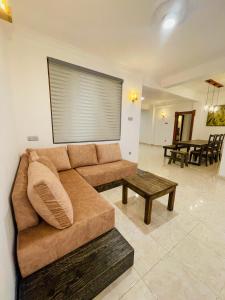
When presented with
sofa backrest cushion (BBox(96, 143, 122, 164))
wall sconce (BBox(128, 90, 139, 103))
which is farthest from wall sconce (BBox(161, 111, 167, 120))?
sofa backrest cushion (BBox(96, 143, 122, 164))

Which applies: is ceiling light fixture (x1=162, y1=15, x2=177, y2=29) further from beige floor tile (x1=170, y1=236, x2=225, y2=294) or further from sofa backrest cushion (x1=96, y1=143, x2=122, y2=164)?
beige floor tile (x1=170, y1=236, x2=225, y2=294)

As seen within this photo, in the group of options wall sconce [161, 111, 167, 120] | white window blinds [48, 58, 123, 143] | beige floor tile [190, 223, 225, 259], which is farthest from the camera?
wall sconce [161, 111, 167, 120]

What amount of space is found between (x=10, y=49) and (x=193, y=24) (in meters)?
2.74

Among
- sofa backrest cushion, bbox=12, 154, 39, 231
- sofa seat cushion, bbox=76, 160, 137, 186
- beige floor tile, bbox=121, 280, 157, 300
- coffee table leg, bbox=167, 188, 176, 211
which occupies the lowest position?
beige floor tile, bbox=121, 280, 157, 300

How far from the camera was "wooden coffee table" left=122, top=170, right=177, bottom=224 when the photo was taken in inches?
64.0

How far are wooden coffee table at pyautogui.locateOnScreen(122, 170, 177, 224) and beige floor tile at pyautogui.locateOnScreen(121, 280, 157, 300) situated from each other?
2.29 ft

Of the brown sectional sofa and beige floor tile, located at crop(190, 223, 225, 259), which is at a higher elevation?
the brown sectional sofa

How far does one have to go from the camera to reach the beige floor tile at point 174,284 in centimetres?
100

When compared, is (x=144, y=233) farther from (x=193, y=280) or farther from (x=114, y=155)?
(x=114, y=155)

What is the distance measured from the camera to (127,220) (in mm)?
1780

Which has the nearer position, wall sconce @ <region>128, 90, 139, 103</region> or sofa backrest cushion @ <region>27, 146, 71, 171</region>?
sofa backrest cushion @ <region>27, 146, 71, 171</region>

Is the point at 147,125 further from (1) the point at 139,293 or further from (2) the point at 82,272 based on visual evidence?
(2) the point at 82,272

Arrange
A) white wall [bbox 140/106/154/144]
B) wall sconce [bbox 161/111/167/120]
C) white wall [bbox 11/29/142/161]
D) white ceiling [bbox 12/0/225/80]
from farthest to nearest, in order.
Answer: white wall [bbox 140/106/154/144], wall sconce [bbox 161/111/167/120], white wall [bbox 11/29/142/161], white ceiling [bbox 12/0/225/80]

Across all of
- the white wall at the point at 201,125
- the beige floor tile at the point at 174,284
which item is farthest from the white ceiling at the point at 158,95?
the beige floor tile at the point at 174,284
